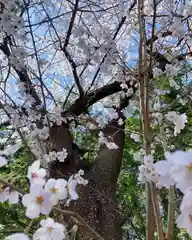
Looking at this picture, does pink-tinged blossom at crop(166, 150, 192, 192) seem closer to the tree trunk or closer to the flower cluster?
the flower cluster

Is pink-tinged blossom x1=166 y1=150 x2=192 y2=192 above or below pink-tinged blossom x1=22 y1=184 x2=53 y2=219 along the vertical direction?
above

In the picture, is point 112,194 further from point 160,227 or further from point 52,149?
point 160,227

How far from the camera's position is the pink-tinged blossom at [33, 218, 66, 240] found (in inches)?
35.2

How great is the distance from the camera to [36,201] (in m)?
0.85

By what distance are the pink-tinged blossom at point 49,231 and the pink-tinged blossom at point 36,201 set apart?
4 cm

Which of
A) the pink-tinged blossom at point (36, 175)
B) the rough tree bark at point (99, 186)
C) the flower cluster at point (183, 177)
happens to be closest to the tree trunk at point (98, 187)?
the rough tree bark at point (99, 186)

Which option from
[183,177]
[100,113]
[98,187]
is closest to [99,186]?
[98,187]

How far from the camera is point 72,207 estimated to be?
8.05 ft

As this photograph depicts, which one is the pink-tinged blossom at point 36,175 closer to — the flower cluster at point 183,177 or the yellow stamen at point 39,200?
the yellow stamen at point 39,200

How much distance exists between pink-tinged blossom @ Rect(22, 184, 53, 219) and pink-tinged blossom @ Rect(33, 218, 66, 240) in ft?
0.14

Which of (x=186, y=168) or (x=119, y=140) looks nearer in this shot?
(x=186, y=168)

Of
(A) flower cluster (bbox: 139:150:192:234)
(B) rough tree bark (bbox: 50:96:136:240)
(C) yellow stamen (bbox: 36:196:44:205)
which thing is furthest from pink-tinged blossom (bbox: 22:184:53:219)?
(B) rough tree bark (bbox: 50:96:136:240)

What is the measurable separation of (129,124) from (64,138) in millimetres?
978

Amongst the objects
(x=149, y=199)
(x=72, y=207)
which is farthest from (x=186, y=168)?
(x=72, y=207)
